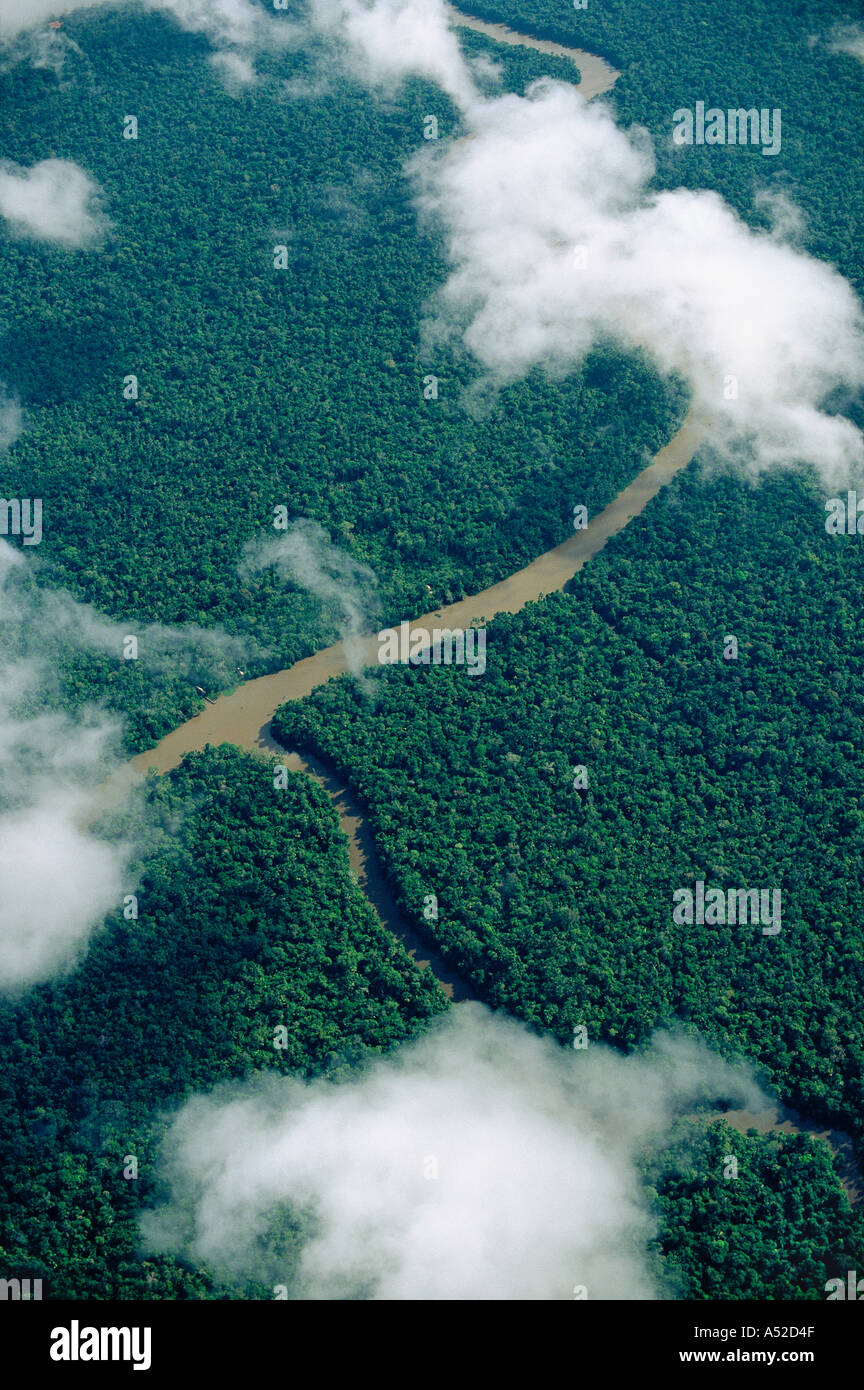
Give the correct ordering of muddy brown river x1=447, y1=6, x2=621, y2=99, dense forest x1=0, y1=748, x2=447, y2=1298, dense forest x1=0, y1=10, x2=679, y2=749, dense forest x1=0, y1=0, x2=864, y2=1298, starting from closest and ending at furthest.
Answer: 1. dense forest x1=0, y1=748, x2=447, y2=1298
2. dense forest x1=0, y1=0, x2=864, y2=1298
3. dense forest x1=0, y1=10, x2=679, y2=749
4. muddy brown river x1=447, y1=6, x2=621, y2=99

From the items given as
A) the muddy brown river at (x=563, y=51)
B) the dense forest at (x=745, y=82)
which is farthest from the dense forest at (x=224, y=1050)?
the muddy brown river at (x=563, y=51)

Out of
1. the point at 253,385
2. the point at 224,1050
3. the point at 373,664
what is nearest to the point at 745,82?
the point at 253,385

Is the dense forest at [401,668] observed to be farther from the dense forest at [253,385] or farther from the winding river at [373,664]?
the winding river at [373,664]

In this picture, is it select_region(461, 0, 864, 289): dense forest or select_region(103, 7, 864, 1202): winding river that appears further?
select_region(461, 0, 864, 289): dense forest

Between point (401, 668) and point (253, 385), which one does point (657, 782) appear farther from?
point (253, 385)

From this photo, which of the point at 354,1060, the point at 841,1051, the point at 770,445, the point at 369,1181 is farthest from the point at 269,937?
the point at 770,445

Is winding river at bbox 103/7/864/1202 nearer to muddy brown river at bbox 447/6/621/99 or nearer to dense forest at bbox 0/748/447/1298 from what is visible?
dense forest at bbox 0/748/447/1298

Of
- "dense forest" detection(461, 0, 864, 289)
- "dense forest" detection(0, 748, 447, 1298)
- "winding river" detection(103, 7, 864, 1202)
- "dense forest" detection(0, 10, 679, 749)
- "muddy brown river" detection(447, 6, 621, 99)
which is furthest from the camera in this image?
"muddy brown river" detection(447, 6, 621, 99)

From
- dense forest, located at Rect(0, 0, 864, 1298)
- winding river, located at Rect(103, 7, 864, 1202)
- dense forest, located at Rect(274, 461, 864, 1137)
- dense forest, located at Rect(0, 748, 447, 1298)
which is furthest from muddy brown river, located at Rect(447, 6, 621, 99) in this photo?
dense forest, located at Rect(0, 748, 447, 1298)
